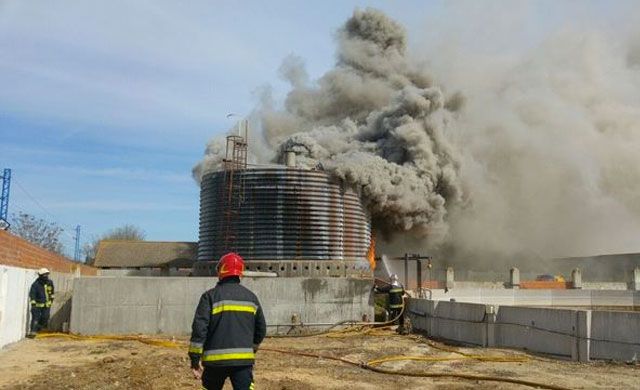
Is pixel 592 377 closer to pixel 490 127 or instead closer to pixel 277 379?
pixel 277 379

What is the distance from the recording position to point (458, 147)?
30016 millimetres

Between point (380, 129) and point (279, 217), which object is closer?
point (279, 217)

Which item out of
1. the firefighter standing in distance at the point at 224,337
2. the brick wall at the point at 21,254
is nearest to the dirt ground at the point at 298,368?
the brick wall at the point at 21,254

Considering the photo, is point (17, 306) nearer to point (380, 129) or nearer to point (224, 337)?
point (224, 337)

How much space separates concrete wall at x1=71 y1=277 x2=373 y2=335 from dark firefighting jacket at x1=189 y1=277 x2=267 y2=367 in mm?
10213

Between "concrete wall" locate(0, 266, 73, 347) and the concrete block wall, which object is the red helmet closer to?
"concrete wall" locate(0, 266, 73, 347)

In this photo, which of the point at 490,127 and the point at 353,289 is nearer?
the point at 353,289

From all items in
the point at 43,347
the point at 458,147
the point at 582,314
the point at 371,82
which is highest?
the point at 371,82

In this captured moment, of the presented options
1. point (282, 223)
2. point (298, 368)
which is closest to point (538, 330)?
point (298, 368)

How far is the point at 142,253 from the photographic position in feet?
156

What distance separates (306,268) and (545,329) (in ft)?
39.3

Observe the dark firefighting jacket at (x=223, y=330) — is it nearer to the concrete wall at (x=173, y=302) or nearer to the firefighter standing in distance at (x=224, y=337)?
the firefighter standing in distance at (x=224, y=337)

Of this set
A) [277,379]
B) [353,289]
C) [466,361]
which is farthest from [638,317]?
[353,289]

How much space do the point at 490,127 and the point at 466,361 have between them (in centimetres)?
2464
